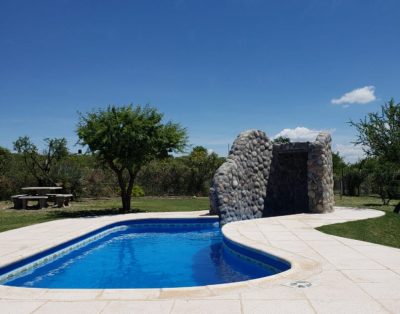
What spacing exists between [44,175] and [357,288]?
21586mm

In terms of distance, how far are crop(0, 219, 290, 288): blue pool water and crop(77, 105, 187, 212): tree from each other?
3989 millimetres

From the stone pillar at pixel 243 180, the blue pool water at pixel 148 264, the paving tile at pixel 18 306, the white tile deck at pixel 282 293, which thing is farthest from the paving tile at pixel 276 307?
the stone pillar at pixel 243 180

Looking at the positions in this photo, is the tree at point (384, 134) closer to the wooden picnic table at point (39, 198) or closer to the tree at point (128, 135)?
the tree at point (128, 135)

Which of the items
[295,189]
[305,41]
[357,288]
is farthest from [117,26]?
[357,288]

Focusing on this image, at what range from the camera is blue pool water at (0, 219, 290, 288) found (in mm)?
6922

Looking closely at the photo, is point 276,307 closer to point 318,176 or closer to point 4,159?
point 318,176

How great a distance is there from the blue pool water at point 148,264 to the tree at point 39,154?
13.7 meters

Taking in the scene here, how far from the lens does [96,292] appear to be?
16.0 feet

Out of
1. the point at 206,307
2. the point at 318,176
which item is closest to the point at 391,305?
the point at 206,307

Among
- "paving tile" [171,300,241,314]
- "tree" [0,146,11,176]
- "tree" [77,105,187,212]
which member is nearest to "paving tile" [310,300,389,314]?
"paving tile" [171,300,241,314]

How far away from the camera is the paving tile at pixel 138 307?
412 centimetres

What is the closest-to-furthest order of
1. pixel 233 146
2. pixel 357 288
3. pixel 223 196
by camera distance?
pixel 357 288
pixel 223 196
pixel 233 146

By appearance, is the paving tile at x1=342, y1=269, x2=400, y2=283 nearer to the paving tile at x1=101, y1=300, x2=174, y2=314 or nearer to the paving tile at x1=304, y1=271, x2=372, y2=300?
the paving tile at x1=304, y1=271, x2=372, y2=300

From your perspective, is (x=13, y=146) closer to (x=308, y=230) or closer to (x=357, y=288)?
(x=308, y=230)
